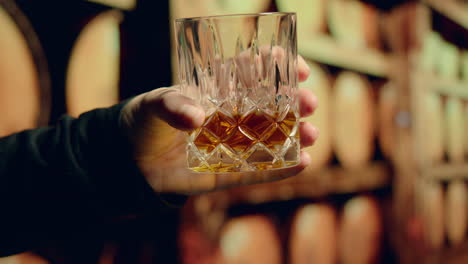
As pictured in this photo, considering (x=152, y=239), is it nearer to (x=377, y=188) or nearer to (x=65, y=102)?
(x=65, y=102)

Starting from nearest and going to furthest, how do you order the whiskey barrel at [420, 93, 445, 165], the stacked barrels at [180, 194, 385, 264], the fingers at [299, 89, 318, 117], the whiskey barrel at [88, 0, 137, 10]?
the fingers at [299, 89, 318, 117] < the whiskey barrel at [88, 0, 137, 10] < the stacked barrels at [180, 194, 385, 264] < the whiskey barrel at [420, 93, 445, 165]

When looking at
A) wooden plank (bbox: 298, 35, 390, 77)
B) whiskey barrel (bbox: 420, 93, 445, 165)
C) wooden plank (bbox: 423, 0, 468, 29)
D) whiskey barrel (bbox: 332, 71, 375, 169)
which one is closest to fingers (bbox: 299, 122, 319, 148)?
wooden plank (bbox: 298, 35, 390, 77)

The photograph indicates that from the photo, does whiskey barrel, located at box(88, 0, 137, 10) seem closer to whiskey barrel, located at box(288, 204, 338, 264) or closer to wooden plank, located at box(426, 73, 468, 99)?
whiskey barrel, located at box(288, 204, 338, 264)

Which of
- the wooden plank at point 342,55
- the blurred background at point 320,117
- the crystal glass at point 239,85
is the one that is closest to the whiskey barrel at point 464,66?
the blurred background at point 320,117

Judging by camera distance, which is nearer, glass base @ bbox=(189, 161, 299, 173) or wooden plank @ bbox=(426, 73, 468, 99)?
glass base @ bbox=(189, 161, 299, 173)

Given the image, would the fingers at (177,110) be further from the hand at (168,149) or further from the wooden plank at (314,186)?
the wooden plank at (314,186)
